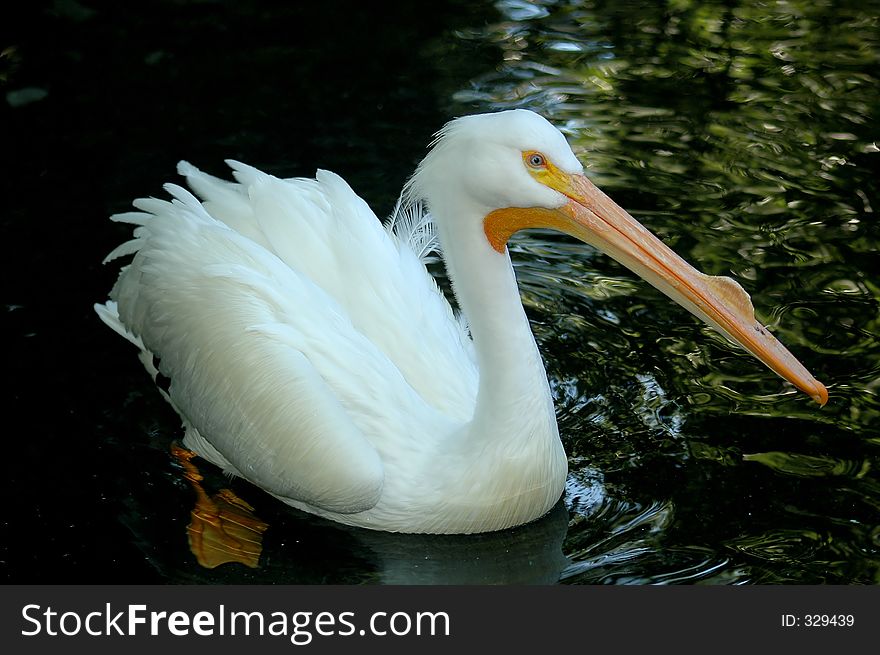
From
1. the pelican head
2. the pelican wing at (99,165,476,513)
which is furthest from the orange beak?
the pelican wing at (99,165,476,513)

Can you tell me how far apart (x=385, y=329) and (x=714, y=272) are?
A: 1.66m

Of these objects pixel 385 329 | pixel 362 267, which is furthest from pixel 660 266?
pixel 362 267

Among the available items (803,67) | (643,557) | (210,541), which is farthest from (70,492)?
(803,67)

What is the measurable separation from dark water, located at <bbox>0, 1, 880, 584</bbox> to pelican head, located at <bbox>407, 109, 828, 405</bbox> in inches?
26.0

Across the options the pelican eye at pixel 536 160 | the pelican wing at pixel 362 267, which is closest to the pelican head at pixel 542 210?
the pelican eye at pixel 536 160

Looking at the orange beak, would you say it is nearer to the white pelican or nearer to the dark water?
the white pelican

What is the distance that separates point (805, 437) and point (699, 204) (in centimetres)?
165

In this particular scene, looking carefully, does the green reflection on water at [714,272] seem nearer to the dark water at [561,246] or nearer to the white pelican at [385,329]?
the dark water at [561,246]

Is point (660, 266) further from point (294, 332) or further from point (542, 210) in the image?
point (294, 332)

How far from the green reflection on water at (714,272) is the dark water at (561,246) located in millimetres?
13

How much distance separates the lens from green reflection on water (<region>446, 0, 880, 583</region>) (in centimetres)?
396

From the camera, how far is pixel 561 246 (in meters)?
5.50

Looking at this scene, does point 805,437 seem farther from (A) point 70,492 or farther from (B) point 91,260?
A: (B) point 91,260

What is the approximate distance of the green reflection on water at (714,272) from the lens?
13.0ft
